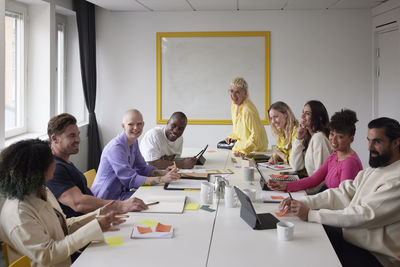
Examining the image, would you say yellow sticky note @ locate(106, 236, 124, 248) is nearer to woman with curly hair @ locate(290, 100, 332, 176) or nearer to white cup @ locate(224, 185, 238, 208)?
white cup @ locate(224, 185, 238, 208)

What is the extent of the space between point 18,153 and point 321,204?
183 centimetres

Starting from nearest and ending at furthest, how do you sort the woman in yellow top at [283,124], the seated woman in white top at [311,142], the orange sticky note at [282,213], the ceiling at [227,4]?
the orange sticky note at [282,213] → the seated woman in white top at [311,142] → the woman in yellow top at [283,124] → the ceiling at [227,4]

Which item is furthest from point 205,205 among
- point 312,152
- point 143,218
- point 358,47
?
point 358,47

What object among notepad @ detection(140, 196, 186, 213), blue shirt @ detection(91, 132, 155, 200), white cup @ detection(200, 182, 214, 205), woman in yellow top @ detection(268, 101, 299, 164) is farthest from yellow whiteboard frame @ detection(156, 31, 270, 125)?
white cup @ detection(200, 182, 214, 205)

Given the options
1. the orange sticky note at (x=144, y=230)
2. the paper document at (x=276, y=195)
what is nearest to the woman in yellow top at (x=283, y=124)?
the paper document at (x=276, y=195)

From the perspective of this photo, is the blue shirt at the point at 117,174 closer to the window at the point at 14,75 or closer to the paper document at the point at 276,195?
the paper document at the point at 276,195

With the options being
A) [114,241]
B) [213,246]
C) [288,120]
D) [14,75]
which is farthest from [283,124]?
[14,75]

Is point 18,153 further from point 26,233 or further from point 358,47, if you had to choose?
point 358,47

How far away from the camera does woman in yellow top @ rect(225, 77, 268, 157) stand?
4.98 m

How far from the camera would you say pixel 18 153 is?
80.9 inches

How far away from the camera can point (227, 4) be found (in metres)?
6.38

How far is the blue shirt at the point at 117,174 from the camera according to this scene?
3512 millimetres

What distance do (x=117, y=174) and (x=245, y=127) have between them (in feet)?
6.56

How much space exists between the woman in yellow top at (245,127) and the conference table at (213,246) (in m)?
2.30
